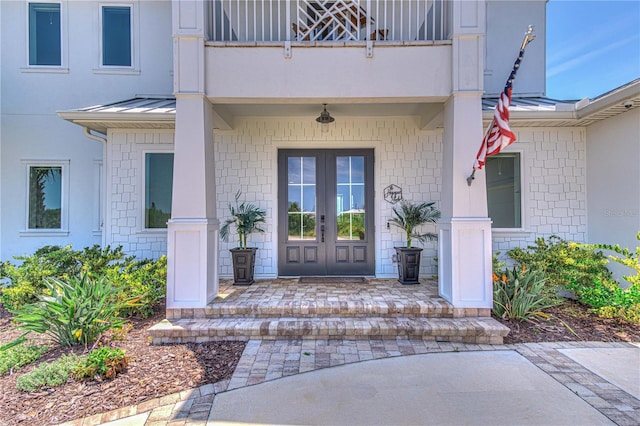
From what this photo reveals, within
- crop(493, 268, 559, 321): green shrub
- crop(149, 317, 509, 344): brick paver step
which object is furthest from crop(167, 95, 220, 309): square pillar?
crop(493, 268, 559, 321): green shrub

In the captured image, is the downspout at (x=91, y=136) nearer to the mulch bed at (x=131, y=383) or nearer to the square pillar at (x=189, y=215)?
the square pillar at (x=189, y=215)

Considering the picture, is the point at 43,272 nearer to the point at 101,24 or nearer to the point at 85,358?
the point at 85,358

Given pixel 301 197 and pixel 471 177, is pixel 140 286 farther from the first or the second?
pixel 471 177

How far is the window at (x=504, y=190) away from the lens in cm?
593

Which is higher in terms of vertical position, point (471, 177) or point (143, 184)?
point (143, 184)

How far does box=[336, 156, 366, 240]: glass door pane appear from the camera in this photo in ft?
20.2

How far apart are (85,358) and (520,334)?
464 centimetres

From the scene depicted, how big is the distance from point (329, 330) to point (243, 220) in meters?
2.48

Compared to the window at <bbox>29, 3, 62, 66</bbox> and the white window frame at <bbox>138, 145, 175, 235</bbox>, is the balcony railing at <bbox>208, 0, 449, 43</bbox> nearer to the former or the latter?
the white window frame at <bbox>138, 145, 175, 235</bbox>

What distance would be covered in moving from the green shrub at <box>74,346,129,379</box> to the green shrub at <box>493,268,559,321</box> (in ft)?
14.1

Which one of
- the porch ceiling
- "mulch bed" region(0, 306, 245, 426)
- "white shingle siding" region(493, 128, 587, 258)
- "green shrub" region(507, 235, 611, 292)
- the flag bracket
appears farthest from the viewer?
"white shingle siding" region(493, 128, 587, 258)

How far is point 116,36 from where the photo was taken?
6883mm

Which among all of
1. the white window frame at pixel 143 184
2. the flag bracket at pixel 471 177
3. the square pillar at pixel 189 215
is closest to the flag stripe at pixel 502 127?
the flag bracket at pixel 471 177

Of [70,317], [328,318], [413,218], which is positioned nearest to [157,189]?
[70,317]
